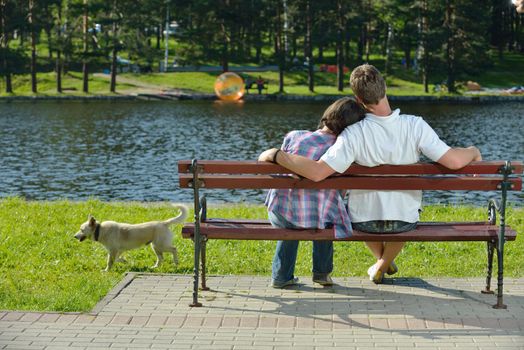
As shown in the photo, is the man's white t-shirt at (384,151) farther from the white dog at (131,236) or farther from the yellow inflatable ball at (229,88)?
the yellow inflatable ball at (229,88)

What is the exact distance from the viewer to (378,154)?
281 inches

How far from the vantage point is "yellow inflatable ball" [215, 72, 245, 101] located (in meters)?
61.0

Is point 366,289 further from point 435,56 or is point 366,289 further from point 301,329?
point 435,56

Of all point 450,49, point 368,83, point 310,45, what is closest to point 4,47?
point 310,45

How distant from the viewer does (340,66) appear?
6762 centimetres

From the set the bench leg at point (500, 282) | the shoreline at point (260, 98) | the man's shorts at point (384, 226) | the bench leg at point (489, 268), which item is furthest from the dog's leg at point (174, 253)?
the shoreline at point (260, 98)

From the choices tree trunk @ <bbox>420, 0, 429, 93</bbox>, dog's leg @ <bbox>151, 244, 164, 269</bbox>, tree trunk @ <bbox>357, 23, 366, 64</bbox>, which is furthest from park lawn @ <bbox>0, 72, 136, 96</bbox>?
dog's leg @ <bbox>151, 244, 164, 269</bbox>

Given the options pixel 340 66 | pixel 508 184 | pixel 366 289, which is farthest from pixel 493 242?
pixel 340 66

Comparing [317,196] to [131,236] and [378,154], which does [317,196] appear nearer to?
[378,154]

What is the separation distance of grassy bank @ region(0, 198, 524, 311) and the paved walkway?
0.45 m

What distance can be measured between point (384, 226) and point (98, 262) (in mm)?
3283

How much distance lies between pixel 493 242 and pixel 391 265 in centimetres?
97

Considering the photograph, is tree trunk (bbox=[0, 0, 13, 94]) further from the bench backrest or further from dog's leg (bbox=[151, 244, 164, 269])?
the bench backrest

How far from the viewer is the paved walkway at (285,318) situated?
20.2 ft
